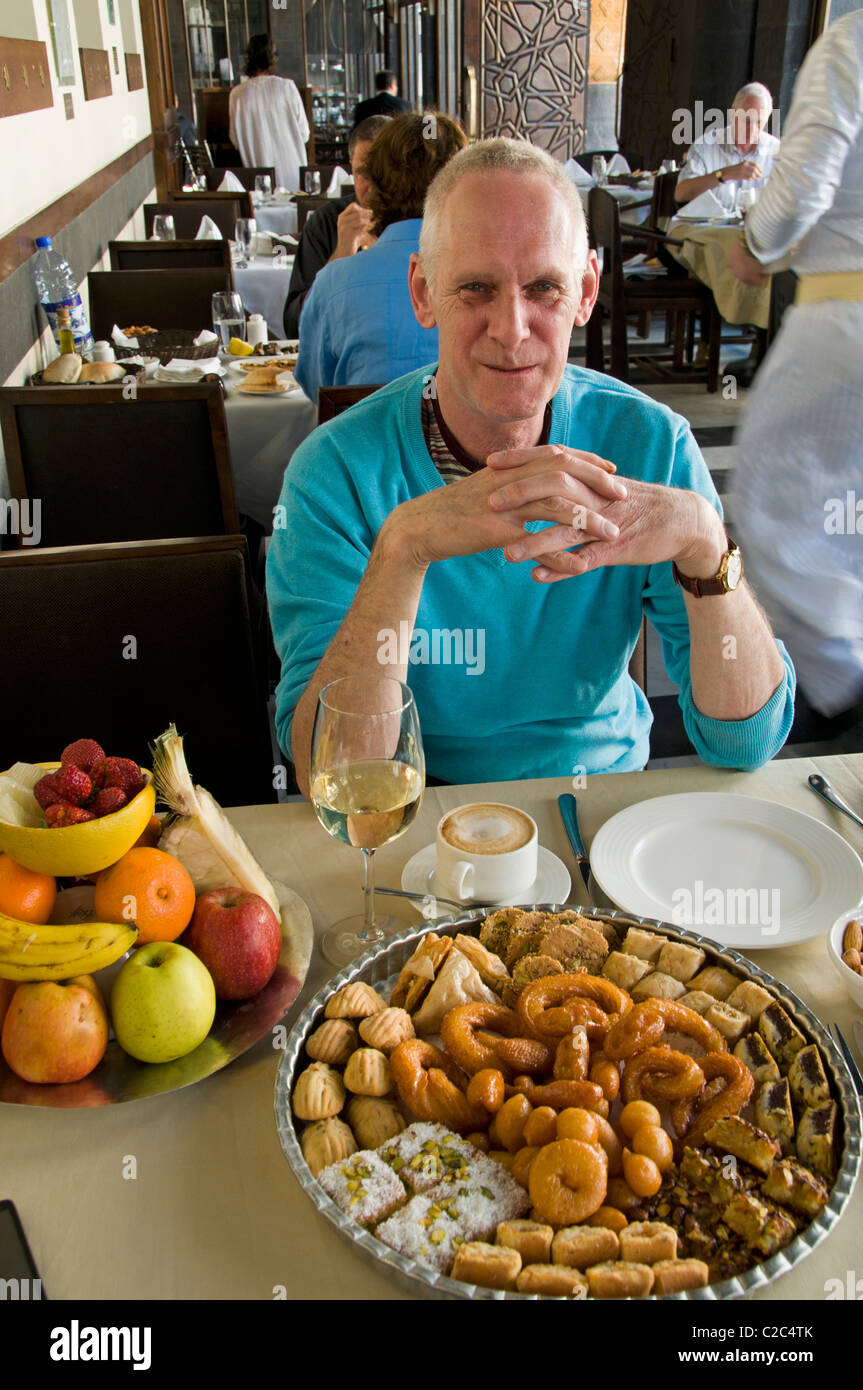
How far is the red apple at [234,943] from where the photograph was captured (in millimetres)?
835

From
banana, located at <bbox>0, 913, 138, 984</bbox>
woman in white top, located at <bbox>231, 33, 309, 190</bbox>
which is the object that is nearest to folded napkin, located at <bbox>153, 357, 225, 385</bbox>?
banana, located at <bbox>0, 913, 138, 984</bbox>

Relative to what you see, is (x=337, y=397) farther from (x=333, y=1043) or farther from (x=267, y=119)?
(x=267, y=119)

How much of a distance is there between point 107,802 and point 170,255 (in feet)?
14.3

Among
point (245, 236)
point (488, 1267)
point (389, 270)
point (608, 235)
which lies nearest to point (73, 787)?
point (488, 1267)

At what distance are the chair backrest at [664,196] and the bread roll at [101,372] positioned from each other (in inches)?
189

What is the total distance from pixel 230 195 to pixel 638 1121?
5958 millimetres

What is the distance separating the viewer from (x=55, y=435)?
2.30 metres

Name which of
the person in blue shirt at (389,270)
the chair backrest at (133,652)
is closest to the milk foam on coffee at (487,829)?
the chair backrest at (133,652)

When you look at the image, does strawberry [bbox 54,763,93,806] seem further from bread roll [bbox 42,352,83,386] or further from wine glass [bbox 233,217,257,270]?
wine glass [bbox 233,217,257,270]

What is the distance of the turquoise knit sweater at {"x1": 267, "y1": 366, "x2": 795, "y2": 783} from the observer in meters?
1.37

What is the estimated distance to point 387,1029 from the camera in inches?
29.5

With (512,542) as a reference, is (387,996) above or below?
below

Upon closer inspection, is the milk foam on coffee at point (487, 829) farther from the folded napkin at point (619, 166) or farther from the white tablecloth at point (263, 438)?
the folded napkin at point (619, 166)
